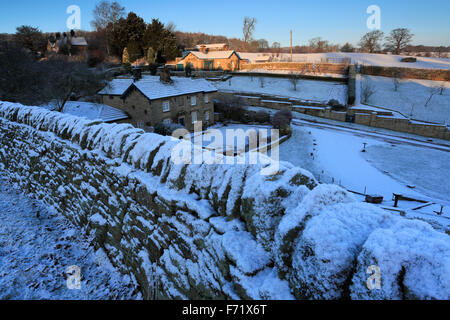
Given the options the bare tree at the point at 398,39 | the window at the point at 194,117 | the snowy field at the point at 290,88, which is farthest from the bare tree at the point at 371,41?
the window at the point at 194,117

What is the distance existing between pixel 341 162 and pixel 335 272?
17516 millimetres

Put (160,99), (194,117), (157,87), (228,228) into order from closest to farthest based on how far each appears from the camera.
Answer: (228,228)
(160,99)
(157,87)
(194,117)

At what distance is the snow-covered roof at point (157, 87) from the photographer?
2061cm

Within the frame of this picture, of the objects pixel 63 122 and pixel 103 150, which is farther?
pixel 63 122

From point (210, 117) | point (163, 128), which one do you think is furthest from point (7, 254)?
point (210, 117)

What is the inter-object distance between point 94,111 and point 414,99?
1432 inches

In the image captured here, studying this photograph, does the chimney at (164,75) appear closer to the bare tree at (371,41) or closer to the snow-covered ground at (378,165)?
the snow-covered ground at (378,165)

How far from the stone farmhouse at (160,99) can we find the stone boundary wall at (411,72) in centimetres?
3127

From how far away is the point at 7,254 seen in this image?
13.3 feet

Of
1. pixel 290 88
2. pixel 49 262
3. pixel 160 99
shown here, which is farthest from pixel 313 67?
pixel 49 262

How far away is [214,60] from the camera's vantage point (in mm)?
49469

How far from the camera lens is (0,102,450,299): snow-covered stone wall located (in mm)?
1365

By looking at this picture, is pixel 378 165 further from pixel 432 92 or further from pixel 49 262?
pixel 432 92
